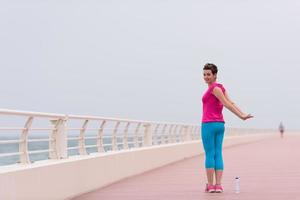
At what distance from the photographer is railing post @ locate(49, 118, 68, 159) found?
1209 centimetres

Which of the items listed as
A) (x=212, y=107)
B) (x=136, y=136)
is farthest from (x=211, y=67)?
(x=136, y=136)

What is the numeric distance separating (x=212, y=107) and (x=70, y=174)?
2428 mm

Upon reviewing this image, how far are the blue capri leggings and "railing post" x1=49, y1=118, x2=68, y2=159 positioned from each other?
220 centimetres

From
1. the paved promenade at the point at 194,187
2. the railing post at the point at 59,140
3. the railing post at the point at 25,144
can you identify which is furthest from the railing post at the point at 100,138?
the railing post at the point at 25,144

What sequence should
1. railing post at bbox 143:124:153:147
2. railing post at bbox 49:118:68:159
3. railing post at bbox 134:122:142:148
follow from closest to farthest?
railing post at bbox 49:118:68:159 < railing post at bbox 134:122:142:148 < railing post at bbox 143:124:153:147

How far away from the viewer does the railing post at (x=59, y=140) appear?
12086 mm

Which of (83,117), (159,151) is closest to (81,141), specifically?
(83,117)

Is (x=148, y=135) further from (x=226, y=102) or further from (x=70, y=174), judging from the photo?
(x=226, y=102)

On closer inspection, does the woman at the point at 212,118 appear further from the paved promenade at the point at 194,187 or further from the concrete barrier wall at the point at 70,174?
the concrete barrier wall at the point at 70,174

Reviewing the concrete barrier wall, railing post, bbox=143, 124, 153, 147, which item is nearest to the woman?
the concrete barrier wall

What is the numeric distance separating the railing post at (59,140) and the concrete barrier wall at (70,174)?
0.19 m

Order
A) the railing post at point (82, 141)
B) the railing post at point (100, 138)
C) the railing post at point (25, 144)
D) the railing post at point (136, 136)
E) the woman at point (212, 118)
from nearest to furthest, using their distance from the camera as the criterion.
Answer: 1. the railing post at point (25, 144)
2. the woman at point (212, 118)
3. the railing post at point (82, 141)
4. the railing post at point (100, 138)
5. the railing post at point (136, 136)

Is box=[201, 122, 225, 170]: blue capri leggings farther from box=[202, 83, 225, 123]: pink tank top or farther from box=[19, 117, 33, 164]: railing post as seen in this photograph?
box=[19, 117, 33, 164]: railing post

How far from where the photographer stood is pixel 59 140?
12.2m
